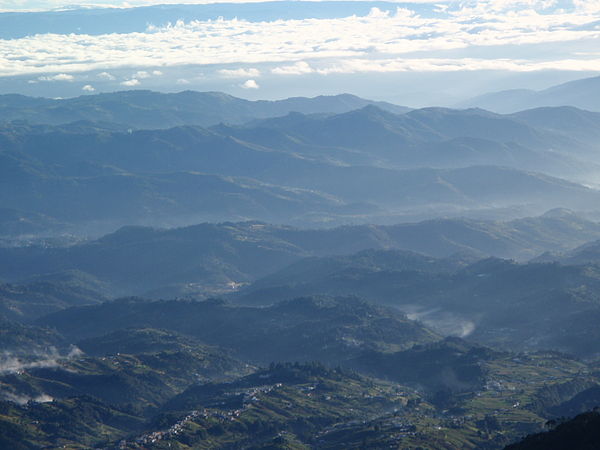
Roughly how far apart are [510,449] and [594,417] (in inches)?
568

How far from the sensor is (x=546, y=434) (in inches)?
6491

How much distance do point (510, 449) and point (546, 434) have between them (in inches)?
290

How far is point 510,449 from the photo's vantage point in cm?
16175

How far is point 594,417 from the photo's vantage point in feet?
534

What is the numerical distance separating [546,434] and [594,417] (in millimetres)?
8062
